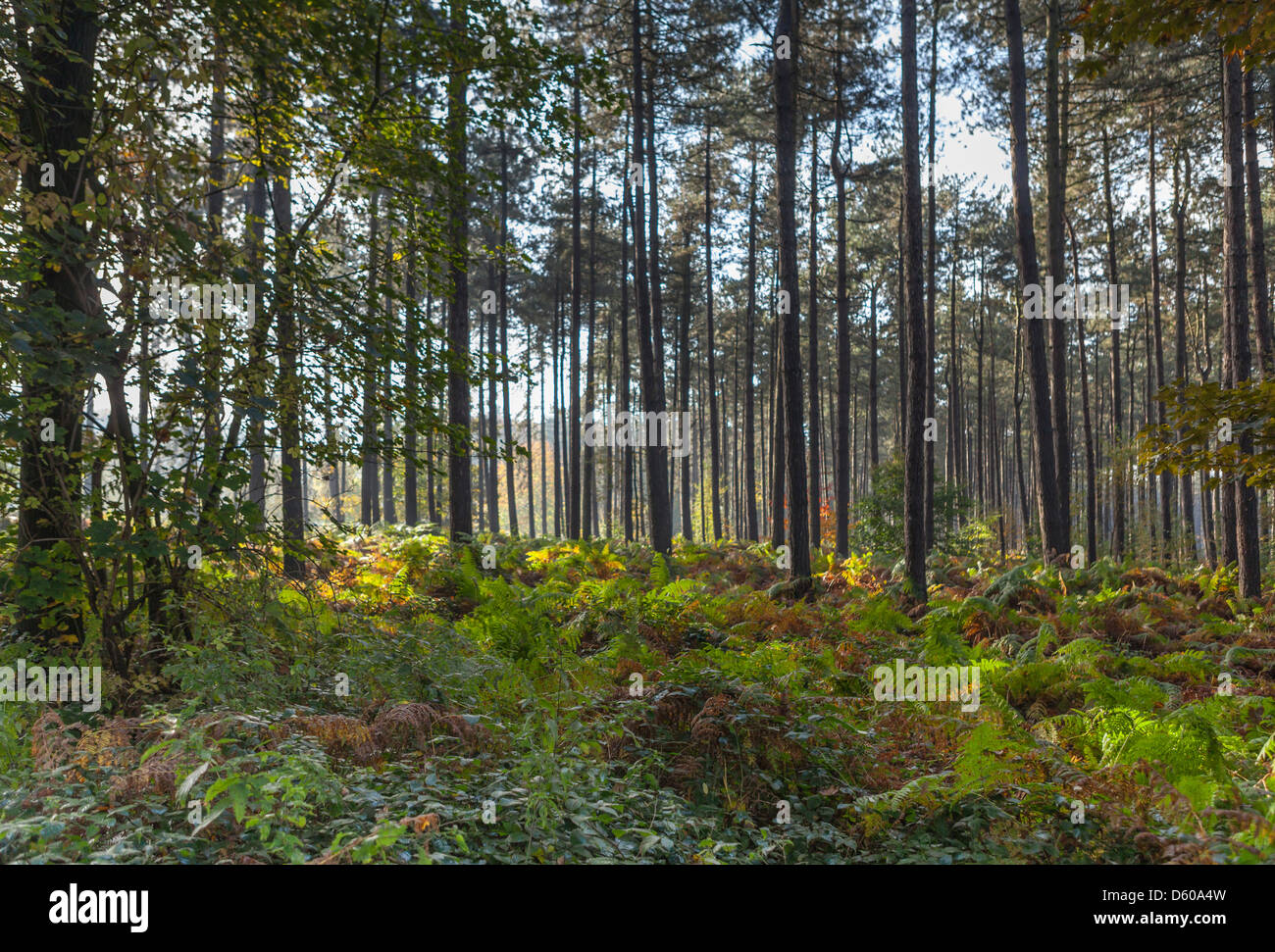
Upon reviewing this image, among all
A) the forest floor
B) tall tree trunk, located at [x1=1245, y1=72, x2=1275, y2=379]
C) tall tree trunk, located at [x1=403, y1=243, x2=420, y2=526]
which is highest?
tall tree trunk, located at [x1=1245, y1=72, x2=1275, y2=379]

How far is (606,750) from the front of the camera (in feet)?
16.0

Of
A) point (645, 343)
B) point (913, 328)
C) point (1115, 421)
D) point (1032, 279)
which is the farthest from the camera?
point (1115, 421)

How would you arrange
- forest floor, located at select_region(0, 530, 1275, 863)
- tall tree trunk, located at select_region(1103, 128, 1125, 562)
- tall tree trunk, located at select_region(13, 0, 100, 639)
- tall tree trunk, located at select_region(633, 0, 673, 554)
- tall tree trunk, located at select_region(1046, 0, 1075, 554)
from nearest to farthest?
forest floor, located at select_region(0, 530, 1275, 863) < tall tree trunk, located at select_region(13, 0, 100, 639) < tall tree trunk, located at select_region(1046, 0, 1075, 554) < tall tree trunk, located at select_region(633, 0, 673, 554) < tall tree trunk, located at select_region(1103, 128, 1125, 562)

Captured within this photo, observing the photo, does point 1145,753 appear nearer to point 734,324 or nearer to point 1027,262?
point 1027,262

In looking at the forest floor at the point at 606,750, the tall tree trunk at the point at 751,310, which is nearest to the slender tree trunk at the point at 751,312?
the tall tree trunk at the point at 751,310

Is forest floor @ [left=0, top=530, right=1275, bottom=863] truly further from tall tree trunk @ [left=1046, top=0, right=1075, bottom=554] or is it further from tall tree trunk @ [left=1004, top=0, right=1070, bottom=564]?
tall tree trunk @ [left=1046, top=0, right=1075, bottom=554]

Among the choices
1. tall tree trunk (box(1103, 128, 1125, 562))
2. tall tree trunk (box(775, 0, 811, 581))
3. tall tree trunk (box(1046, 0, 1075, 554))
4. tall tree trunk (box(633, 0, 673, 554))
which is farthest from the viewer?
tall tree trunk (box(1103, 128, 1125, 562))

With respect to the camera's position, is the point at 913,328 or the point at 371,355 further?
the point at 913,328

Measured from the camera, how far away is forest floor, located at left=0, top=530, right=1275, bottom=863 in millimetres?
3389

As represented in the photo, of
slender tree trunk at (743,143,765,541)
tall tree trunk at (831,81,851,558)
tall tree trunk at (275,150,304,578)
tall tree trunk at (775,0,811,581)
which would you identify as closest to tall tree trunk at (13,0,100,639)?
tall tree trunk at (275,150,304,578)

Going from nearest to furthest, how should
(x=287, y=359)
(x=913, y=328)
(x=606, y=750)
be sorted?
(x=606, y=750) → (x=287, y=359) → (x=913, y=328)

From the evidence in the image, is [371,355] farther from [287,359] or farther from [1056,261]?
[1056,261]

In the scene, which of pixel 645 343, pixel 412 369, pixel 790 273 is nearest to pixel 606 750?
pixel 412 369

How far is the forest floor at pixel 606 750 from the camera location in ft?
11.1
